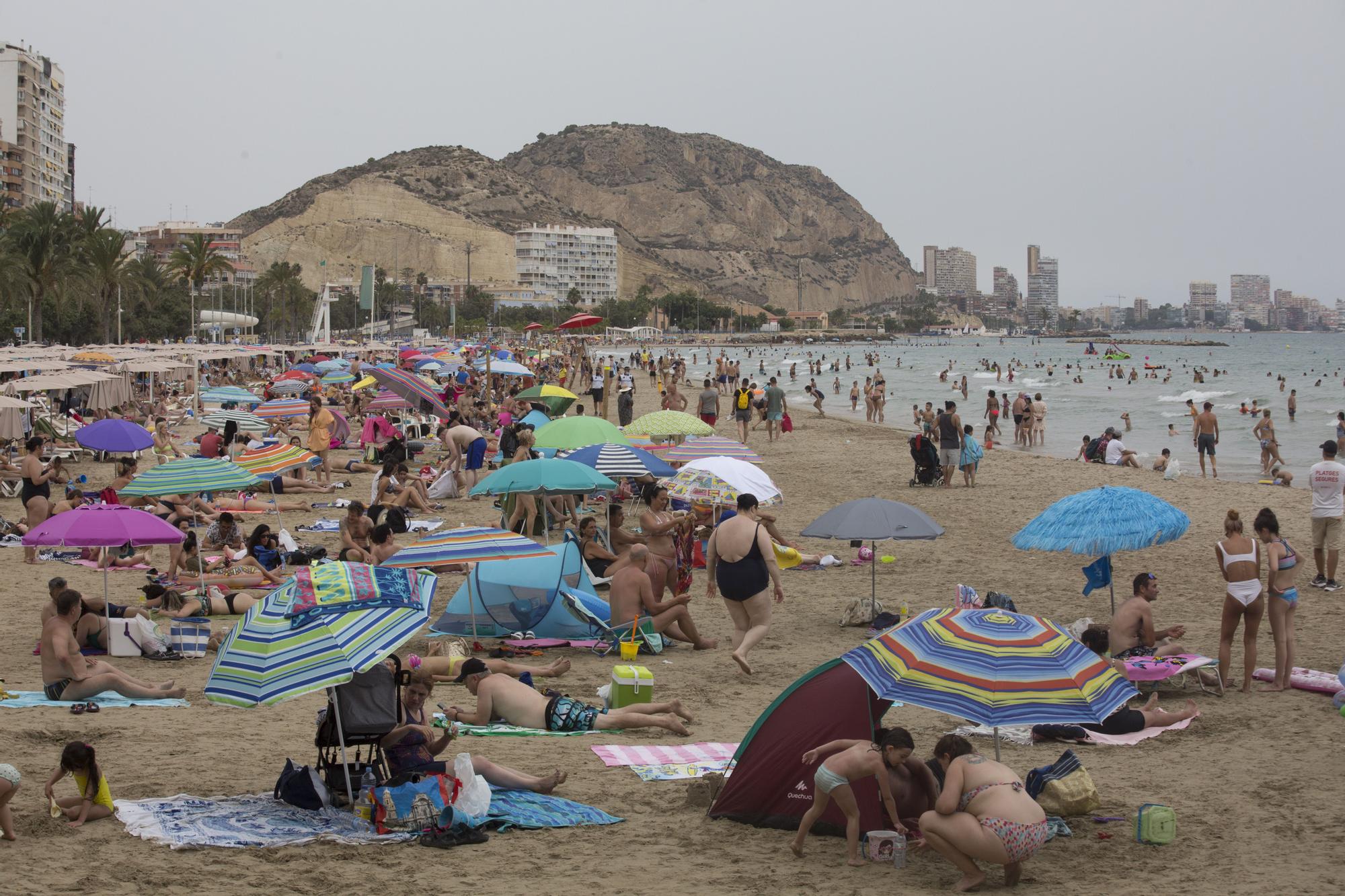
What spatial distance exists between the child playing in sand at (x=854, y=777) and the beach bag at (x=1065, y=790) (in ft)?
2.75

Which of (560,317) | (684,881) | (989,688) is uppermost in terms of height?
(560,317)

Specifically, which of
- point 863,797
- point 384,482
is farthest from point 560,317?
point 863,797

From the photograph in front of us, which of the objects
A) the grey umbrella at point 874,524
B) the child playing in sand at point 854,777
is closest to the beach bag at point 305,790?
the child playing in sand at point 854,777

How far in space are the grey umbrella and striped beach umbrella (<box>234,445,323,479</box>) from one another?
20.7 ft

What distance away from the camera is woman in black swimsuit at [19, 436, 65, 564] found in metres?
13.0

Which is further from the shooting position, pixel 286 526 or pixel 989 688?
pixel 286 526

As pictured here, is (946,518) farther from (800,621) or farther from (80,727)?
(80,727)

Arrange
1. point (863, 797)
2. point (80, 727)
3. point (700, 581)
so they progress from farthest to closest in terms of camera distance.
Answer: point (700, 581)
point (80, 727)
point (863, 797)

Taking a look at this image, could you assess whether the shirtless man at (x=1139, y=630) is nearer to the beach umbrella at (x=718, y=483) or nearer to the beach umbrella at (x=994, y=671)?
the beach umbrella at (x=994, y=671)

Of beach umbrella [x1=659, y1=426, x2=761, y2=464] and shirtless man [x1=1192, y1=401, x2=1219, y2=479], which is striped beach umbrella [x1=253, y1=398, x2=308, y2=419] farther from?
shirtless man [x1=1192, y1=401, x2=1219, y2=479]

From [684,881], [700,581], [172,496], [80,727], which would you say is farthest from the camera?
[172,496]

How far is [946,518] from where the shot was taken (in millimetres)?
15203

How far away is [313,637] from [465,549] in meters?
3.30

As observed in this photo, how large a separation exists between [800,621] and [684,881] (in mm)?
5315
